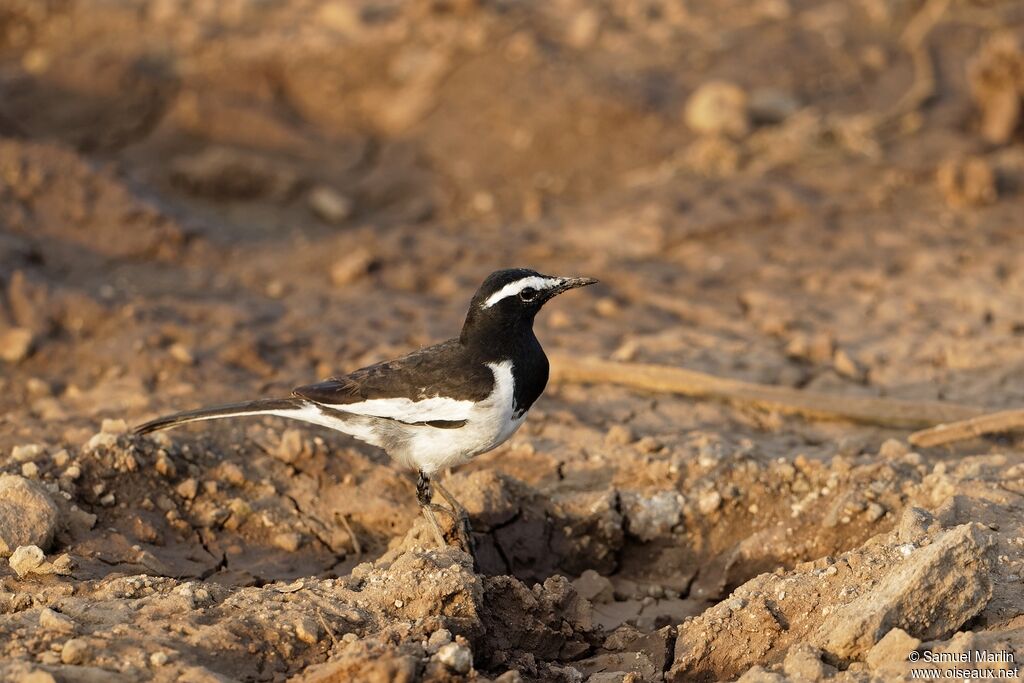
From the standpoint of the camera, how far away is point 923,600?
171 inches

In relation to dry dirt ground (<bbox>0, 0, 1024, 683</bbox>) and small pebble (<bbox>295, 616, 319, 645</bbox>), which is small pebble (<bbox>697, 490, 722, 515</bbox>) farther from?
small pebble (<bbox>295, 616, 319, 645</bbox>)

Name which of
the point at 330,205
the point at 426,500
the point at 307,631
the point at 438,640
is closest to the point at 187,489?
the point at 426,500

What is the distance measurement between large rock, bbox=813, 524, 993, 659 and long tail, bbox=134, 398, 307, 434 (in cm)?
256

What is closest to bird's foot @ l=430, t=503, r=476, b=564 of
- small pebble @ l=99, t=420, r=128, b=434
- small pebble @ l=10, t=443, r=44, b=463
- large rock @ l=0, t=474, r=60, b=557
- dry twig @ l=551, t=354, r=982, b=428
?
large rock @ l=0, t=474, r=60, b=557

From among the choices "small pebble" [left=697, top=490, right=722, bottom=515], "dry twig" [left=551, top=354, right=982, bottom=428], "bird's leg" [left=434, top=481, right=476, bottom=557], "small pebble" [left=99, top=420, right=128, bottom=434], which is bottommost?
"small pebble" [left=697, top=490, right=722, bottom=515]

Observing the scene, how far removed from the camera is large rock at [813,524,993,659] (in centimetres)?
426

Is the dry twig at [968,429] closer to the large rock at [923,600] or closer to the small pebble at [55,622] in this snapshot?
the large rock at [923,600]

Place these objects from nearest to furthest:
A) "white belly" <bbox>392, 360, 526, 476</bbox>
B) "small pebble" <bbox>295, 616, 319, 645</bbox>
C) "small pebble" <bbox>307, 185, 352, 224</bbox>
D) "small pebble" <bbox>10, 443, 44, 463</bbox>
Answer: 1. "small pebble" <bbox>295, 616, 319, 645</bbox>
2. "white belly" <bbox>392, 360, 526, 476</bbox>
3. "small pebble" <bbox>10, 443, 44, 463</bbox>
4. "small pebble" <bbox>307, 185, 352, 224</bbox>

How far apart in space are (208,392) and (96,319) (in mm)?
1296

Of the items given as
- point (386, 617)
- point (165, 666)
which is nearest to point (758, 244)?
point (386, 617)

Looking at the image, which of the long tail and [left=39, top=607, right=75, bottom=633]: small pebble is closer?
[left=39, top=607, right=75, bottom=633]: small pebble

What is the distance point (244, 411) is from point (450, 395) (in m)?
0.98

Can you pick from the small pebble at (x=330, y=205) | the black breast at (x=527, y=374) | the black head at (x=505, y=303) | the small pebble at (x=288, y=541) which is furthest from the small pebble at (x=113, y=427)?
the small pebble at (x=330, y=205)

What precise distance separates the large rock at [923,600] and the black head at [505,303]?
1898 mm
